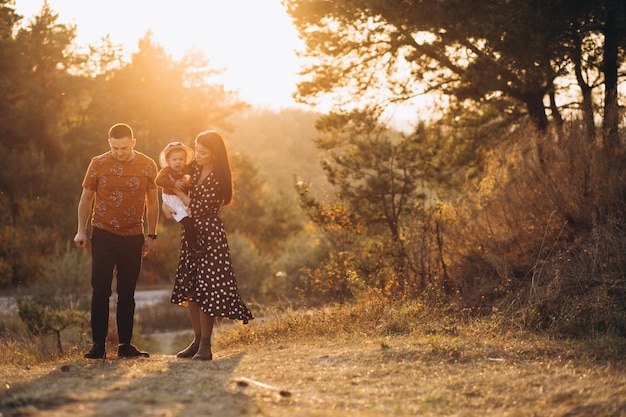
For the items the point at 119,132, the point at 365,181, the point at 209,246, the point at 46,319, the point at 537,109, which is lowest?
the point at 46,319

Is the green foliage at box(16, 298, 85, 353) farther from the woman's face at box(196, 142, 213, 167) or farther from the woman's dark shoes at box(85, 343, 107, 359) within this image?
the woman's face at box(196, 142, 213, 167)

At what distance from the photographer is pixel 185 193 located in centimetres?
730

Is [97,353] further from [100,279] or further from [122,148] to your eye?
[122,148]

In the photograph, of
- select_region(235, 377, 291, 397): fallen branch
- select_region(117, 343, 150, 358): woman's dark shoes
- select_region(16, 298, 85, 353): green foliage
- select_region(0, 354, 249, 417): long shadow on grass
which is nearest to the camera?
select_region(0, 354, 249, 417): long shadow on grass

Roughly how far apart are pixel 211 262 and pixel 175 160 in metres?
1.01

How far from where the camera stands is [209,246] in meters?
7.23

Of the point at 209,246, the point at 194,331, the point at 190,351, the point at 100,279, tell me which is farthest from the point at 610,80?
the point at 100,279

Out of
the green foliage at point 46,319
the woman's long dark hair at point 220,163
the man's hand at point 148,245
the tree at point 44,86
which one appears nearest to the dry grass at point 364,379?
the man's hand at point 148,245

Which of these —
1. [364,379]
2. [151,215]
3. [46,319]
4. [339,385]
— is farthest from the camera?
[46,319]

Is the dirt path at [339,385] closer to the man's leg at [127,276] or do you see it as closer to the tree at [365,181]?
the man's leg at [127,276]

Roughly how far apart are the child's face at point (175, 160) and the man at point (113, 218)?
0.93 feet

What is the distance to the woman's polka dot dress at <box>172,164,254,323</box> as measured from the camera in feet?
23.6

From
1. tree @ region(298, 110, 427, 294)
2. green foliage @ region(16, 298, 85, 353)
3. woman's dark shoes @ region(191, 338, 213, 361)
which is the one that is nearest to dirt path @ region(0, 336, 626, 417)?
woman's dark shoes @ region(191, 338, 213, 361)

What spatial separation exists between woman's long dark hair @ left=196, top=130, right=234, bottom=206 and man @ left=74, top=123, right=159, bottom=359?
62 centimetres
